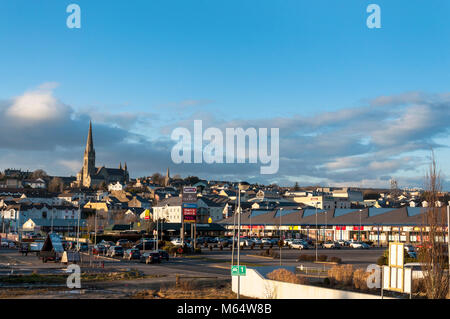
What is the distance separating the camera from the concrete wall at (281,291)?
24094mm

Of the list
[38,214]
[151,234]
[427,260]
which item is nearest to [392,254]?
[427,260]

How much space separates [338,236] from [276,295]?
89376mm

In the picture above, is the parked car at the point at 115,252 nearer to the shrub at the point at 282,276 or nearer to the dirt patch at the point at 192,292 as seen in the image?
the dirt patch at the point at 192,292

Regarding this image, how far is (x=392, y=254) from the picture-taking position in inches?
826

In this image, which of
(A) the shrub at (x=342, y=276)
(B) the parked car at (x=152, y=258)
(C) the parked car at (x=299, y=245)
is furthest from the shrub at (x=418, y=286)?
(C) the parked car at (x=299, y=245)

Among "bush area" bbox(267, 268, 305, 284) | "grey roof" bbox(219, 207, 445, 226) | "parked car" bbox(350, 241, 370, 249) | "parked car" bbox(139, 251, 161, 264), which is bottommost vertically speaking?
"parked car" bbox(350, 241, 370, 249)

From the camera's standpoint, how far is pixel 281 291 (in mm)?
27484

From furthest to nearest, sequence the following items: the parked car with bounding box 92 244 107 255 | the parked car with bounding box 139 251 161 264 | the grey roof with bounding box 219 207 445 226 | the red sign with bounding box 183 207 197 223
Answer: the grey roof with bounding box 219 207 445 226
the red sign with bounding box 183 207 197 223
the parked car with bounding box 92 244 107 255
the parked car with bounding box 139 251 161 264

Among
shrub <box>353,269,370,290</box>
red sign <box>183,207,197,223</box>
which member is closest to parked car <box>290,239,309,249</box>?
red sign <box>183,207,197,223</box>

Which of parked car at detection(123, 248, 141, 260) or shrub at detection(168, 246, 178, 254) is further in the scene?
shrub at detection(168, 246, 178, 254)

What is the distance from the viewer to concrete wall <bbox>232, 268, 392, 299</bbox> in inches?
949

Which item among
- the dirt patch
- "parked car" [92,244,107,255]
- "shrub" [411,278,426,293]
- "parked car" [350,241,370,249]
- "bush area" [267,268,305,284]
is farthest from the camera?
"parked car" [350,241,370,249]

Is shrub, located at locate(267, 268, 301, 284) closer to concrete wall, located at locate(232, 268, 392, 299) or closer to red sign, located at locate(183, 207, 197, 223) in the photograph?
concrete wall, located at locate(232, 268, 392, 299)
